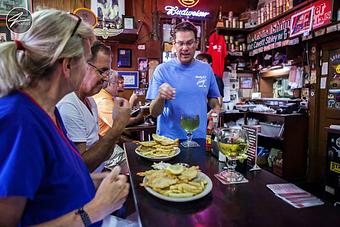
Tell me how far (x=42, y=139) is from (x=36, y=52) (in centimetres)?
25

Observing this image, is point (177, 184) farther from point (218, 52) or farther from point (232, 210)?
point (218, 52)

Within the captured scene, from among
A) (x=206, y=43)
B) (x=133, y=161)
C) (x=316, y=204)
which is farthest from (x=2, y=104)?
(x=206, y=43)

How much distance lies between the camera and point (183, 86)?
2047 millimetres

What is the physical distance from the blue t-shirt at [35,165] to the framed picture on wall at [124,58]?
15.0 ft

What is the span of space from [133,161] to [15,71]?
2.37ft

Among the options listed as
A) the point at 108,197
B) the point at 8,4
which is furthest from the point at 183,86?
the point at 8,4

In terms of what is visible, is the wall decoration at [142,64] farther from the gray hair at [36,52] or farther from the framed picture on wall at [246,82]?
the gray hair at [36,52]

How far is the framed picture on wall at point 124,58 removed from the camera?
521 cm

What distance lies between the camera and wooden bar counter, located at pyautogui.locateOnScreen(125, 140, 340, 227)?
738 mm

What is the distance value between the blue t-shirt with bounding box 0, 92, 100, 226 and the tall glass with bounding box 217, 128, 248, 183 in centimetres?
56

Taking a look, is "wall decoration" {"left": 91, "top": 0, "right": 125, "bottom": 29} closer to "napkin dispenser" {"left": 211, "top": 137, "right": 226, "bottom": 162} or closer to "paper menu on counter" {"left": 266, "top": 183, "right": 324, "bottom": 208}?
"napkin dispenser" {"left": 211, "top": 137, "right": 226, "bottom": 162}

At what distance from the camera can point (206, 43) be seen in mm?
5535

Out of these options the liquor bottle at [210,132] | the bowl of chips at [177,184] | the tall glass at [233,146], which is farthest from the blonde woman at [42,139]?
the liquor bottle at [210,132]

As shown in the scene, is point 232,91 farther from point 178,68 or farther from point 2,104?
point 2,104
